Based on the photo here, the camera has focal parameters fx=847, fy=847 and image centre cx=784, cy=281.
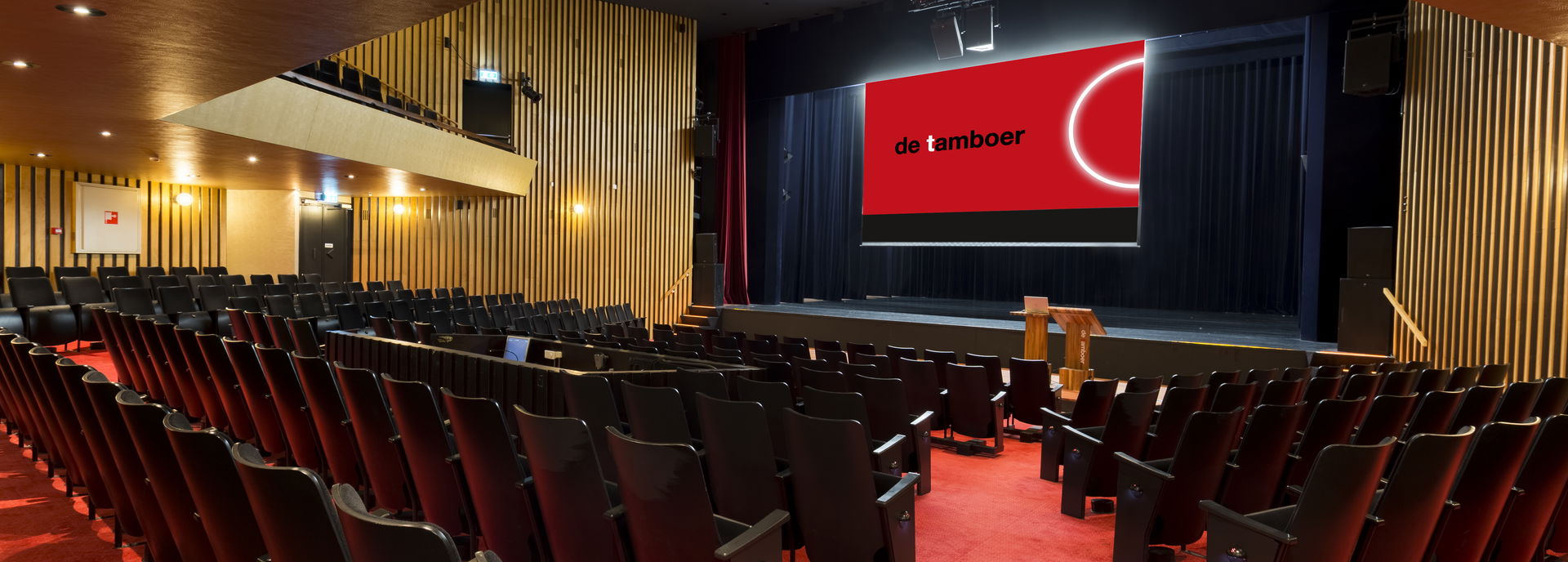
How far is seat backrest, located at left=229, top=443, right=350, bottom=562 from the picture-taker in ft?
5.09

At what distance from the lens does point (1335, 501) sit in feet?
7.68

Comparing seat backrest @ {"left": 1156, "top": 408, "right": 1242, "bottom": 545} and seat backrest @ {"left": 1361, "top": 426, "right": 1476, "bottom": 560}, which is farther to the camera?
seat backrest @ {"left": 1156, "top": 408, "right": 1242, "bottom": 545}

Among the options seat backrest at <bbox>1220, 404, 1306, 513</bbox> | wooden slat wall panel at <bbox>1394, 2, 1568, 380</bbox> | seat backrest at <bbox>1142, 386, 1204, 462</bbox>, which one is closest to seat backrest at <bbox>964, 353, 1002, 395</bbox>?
seat backrest at <bbox>1142, 386, 1204, 462</bbox>

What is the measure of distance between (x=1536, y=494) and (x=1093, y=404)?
1973 millimetres

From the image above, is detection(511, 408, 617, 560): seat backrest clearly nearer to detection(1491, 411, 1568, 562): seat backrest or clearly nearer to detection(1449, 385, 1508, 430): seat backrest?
detection(1491, 411, 1568, 562): seat backrest

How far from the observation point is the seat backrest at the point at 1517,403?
3.80m

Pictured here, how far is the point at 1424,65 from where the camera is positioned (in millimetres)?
8359

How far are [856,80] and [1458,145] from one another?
7687 millimetres

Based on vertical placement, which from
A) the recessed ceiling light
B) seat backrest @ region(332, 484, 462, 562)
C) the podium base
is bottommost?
the podium base

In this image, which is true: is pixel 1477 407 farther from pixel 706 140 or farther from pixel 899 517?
pixel 706 140

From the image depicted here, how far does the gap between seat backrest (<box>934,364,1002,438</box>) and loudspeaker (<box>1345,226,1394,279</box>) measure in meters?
5.80

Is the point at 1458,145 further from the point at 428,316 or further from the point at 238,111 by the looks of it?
the point at 238,111

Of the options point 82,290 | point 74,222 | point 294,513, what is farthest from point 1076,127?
point 74,222

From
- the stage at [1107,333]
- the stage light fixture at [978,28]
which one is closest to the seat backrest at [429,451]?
the stage at [1107,333]
